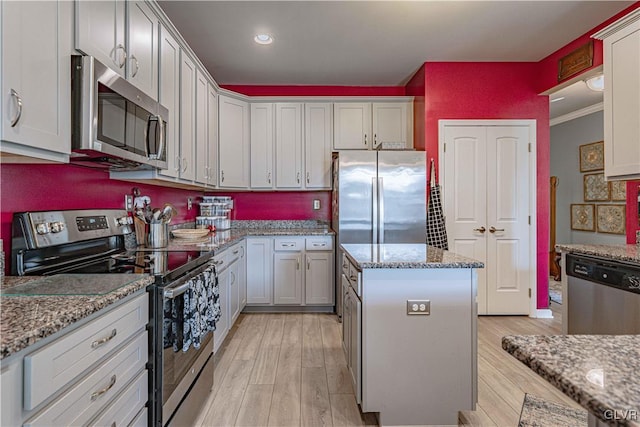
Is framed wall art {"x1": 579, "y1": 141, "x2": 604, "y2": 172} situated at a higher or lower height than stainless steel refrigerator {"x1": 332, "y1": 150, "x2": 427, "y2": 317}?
higher

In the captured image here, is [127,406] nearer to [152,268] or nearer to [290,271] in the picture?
[152,268]

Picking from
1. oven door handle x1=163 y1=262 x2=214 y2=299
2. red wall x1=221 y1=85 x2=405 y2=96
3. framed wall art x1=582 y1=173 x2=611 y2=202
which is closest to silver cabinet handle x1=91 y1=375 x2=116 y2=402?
oven door handle x1=163 y1=262 x2=214 y2=299

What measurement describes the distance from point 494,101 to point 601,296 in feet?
7.53

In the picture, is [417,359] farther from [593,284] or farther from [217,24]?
[217,24]

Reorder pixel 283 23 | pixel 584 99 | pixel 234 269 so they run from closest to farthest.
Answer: pixel 283 23
pixel 234 269
pixel 584 99

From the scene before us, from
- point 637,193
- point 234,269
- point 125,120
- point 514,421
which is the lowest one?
point 514,421

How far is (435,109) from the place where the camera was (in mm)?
3578

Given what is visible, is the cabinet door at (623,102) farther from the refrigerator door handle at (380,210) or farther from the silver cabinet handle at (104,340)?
the silver cabinet handle at (104,340)

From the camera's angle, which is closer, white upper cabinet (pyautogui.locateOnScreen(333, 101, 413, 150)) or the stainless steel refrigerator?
the stainless steel refrigerator

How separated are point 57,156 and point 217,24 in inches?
79.2

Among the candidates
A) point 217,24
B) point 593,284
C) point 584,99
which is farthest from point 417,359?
point 584,99

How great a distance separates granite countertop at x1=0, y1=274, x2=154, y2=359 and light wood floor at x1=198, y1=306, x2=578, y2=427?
3.52 feet

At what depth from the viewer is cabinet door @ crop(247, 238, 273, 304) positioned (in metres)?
3.66

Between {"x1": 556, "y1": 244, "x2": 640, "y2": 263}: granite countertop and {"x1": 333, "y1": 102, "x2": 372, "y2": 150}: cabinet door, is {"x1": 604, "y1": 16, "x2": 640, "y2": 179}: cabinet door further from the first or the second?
{"x1": 333, "y1": 102, "x2": 372, "y2": 150}: cabinet door
